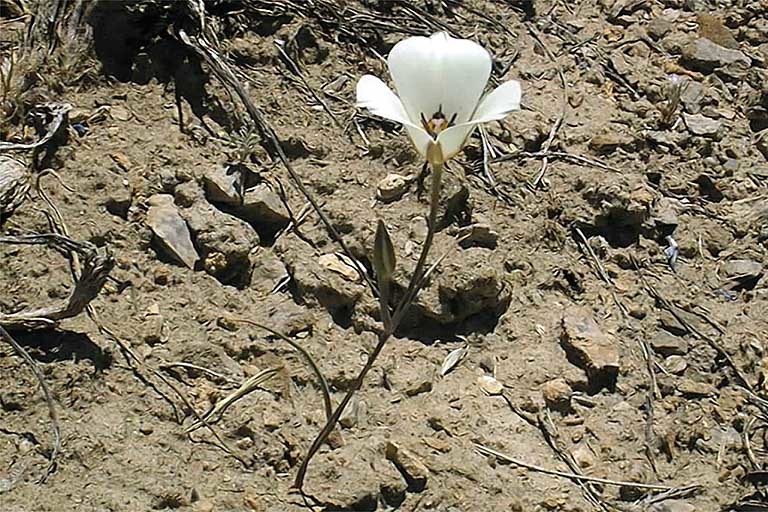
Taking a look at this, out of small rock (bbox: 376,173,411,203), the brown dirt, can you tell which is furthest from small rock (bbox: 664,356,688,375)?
small rock (bbox: 376,173,411,203)

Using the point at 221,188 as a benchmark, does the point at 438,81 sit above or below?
above

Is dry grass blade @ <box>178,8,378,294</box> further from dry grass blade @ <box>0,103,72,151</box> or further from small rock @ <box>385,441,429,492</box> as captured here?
small rock @ <box>385,441,429,492</box>

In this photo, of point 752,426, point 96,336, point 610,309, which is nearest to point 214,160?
point 96,336

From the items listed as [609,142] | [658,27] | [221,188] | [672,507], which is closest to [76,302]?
[221,188]

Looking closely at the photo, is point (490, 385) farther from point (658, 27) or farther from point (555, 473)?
point (658, 27)

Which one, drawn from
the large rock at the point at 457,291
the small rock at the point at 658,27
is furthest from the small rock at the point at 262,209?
the small rock at the point at 658,27

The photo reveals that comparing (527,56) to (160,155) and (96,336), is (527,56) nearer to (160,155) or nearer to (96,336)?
(160,155)
